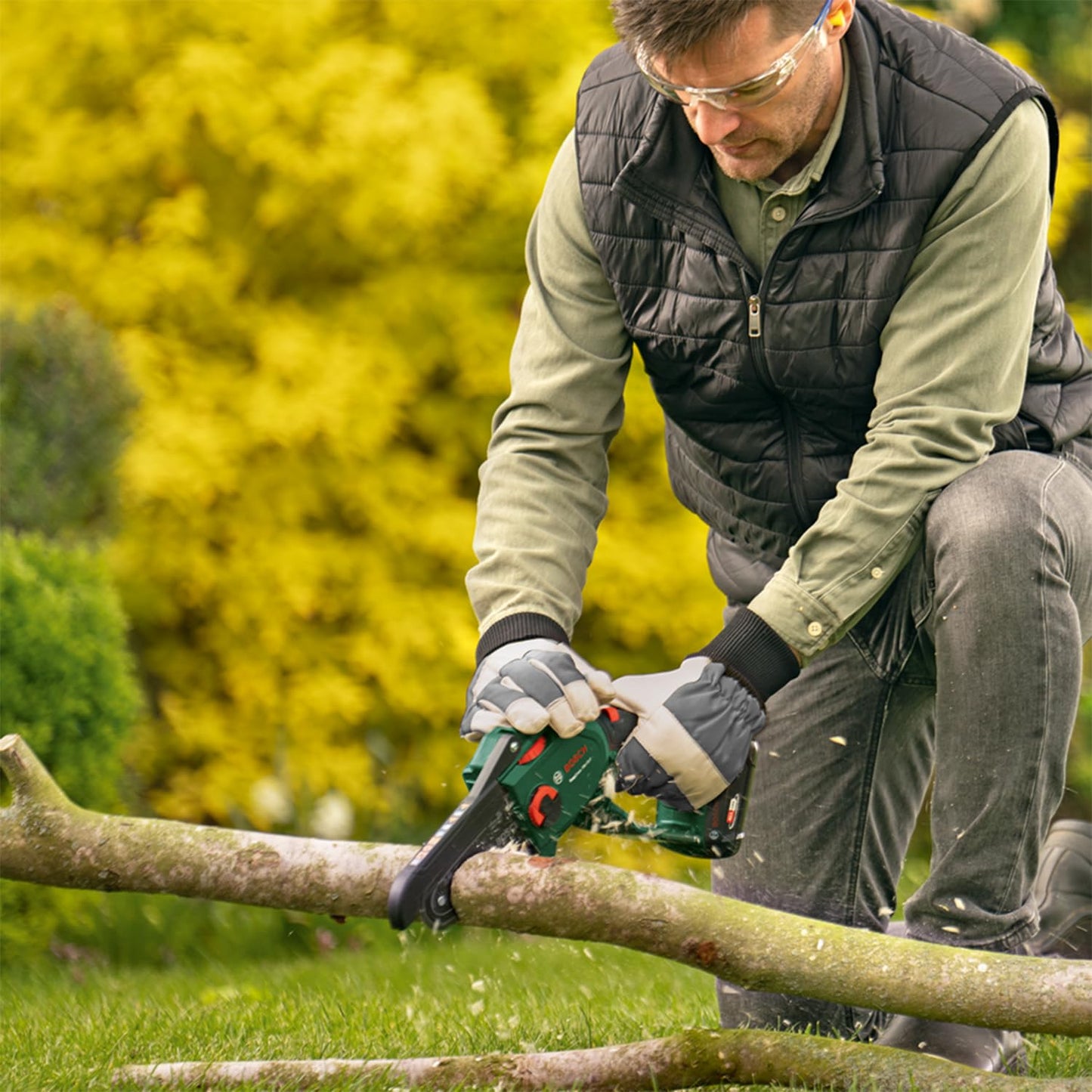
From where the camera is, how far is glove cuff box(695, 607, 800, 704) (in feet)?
7.91

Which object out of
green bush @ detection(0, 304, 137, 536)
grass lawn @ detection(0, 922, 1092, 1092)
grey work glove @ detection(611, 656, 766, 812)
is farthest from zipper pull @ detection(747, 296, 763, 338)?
green bush @ detection(0, 304, 137, 536)

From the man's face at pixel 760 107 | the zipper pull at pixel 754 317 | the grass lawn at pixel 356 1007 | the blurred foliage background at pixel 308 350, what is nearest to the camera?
the man's face at pixel 760 107

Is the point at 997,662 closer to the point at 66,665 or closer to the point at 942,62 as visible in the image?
the point at 942,62

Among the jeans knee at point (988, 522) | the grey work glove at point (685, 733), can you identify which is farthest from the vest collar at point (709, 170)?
the grey work glove at point (685, 733)

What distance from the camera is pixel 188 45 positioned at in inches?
205

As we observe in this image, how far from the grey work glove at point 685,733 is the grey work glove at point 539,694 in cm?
7

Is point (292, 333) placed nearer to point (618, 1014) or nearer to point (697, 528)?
point (697, 528)

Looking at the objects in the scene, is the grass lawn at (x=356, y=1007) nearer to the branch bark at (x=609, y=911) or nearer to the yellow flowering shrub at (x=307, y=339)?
the branch bark at (x=609, y=911)

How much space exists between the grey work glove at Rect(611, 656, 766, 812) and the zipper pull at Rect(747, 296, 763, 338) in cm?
64

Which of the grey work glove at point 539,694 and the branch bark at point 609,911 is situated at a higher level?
the grey work glove at point 539,694

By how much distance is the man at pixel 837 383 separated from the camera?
7.86 feet

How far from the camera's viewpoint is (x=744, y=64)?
2344mm

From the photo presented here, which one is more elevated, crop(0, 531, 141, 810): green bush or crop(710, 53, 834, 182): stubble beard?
crop(710, 53, 834, 182): stubble beard

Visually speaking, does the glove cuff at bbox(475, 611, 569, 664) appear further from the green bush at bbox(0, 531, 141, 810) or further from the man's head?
the green bush at bbox(0, 531, 141, 810)
